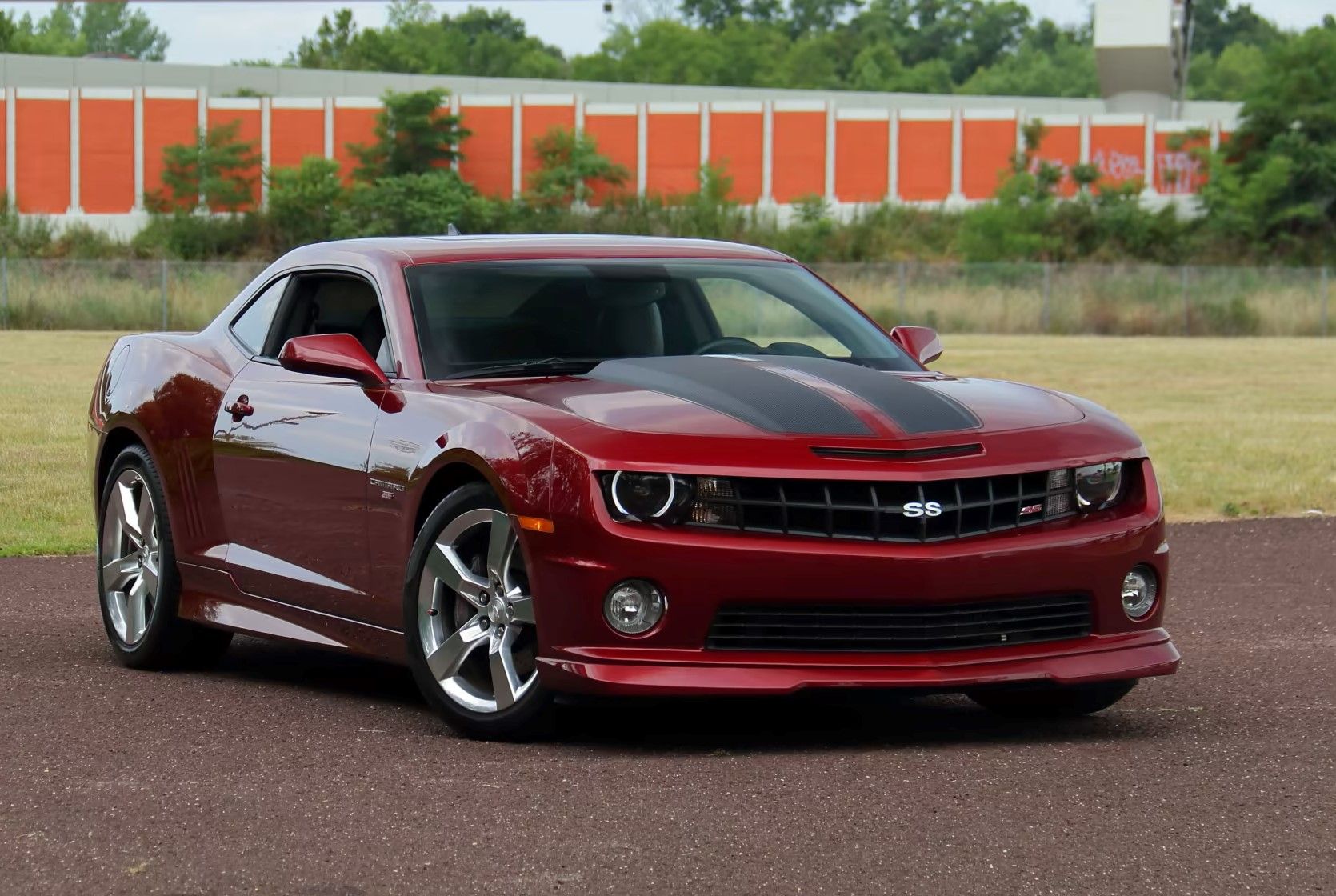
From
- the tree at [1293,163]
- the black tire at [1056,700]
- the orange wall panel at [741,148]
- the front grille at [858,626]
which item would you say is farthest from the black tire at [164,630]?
the orange wall panel at [741,148]

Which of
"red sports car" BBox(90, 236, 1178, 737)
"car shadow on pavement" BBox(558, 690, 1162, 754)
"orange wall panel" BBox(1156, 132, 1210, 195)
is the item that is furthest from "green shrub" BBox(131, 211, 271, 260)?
"car shadow on pavement" BBox(558, 690, 1162, 754)

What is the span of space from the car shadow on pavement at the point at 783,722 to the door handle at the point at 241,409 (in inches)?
36.9

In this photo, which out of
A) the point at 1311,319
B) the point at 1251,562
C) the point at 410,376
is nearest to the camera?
the point at 410,376

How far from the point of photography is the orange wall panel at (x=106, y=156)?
67.4 m

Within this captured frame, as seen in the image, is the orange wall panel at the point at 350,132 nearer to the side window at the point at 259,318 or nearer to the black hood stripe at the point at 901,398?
the side window at the point at 259,318

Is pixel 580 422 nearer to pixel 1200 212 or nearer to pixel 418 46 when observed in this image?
pixel 1200 212

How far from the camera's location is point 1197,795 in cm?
551

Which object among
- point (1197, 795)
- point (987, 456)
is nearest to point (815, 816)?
point (1197, 795)

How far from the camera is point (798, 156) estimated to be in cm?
7031

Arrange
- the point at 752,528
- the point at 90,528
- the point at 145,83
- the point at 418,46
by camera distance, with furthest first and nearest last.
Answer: the point at 418,46 < the point at 145,83 < the point at 90,528 < the point at 752,528

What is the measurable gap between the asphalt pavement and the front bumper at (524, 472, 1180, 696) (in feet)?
0.71

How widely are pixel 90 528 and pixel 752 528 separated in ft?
27.6

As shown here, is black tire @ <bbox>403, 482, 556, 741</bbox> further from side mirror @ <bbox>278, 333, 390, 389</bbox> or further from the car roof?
the car roof

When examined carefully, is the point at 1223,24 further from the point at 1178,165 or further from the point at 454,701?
the point at 454,701
